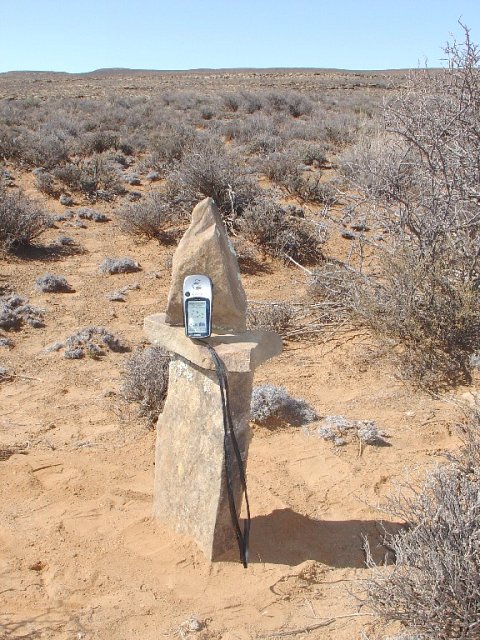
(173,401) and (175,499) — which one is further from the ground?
(173,401)

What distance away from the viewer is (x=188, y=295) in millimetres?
2680

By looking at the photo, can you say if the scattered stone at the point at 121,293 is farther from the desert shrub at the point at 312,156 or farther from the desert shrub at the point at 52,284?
the desert shrub at the point at 312,156

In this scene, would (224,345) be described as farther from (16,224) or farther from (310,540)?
(16,224)

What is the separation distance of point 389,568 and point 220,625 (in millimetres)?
864

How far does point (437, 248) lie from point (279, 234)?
10.5ft

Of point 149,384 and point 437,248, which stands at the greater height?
point 437,248

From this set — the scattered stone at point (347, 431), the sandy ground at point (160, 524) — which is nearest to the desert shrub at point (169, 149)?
the sandy ground at point (160, 524)

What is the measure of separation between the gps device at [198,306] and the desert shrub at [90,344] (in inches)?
124

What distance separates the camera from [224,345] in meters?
2.75

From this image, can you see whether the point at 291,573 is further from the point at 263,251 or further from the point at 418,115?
the point at 263,251

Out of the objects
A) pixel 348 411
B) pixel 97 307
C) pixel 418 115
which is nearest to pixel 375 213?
pixel 418 115

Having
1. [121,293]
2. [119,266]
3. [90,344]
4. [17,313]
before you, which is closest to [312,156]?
[119,266]

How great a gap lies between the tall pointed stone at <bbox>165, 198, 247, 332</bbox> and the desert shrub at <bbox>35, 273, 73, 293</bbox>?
475 cm

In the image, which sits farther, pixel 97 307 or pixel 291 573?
pixel 97 307
